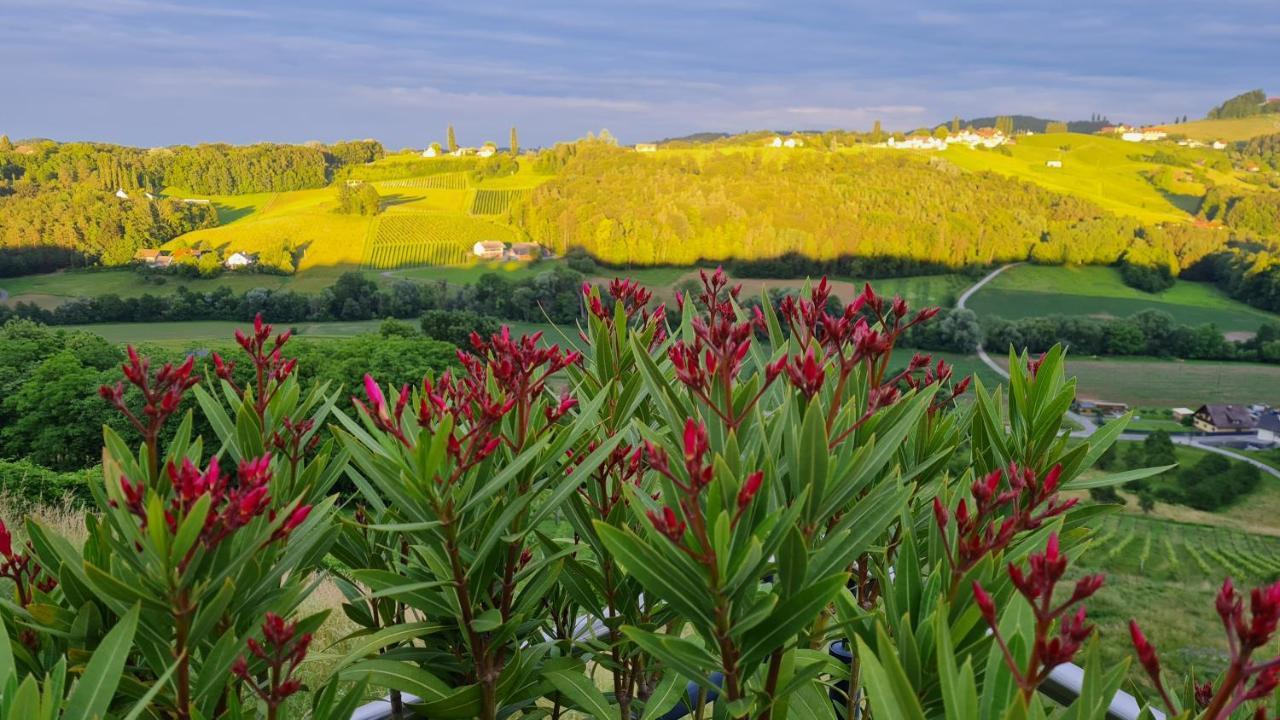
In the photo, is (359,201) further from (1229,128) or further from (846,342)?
(1229,128)

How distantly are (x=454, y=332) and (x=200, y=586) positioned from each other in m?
35.4

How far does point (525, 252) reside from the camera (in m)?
46.7

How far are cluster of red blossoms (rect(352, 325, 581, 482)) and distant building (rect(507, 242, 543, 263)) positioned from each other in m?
46.0

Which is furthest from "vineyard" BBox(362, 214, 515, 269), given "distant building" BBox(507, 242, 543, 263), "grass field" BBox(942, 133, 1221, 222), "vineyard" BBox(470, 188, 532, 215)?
"grass field" BBox(942, 133, 1221, 222)

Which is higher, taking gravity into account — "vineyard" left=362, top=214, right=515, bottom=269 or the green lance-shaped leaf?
the green lance-shaped leaf

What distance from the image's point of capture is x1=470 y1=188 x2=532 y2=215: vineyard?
52719 millimetres

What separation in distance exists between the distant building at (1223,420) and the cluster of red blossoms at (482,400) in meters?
43.2

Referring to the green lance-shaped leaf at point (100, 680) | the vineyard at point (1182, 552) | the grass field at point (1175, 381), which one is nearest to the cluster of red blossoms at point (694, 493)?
the green lance-shaped leaf at point (100, 680)

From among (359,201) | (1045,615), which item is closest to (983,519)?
(1045,615)

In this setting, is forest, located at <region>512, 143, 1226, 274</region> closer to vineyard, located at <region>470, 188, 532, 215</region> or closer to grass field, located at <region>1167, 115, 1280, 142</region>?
vineyard, located at <region>470, 188, 532, 215</region>

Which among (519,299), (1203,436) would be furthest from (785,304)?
(1203,436)

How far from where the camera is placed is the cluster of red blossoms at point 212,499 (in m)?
0.54

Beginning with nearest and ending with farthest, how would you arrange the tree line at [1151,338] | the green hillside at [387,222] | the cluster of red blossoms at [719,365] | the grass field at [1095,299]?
the cluster of red blossoms at [719,365]
the tree line at [1151,338]
the grass field at [1095,299]
the green hillside at [387,222]

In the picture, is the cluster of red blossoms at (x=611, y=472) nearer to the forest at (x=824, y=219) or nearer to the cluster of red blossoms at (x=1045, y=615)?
the cluster of red blossoms at (x=1045, y=615)
